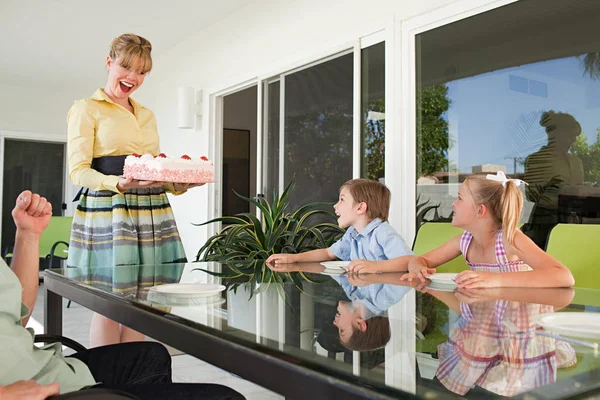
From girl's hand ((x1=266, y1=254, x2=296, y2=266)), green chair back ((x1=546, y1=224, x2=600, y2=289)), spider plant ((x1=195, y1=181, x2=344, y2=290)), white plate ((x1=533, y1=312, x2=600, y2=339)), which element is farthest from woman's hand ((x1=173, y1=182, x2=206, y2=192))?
white plate ((x1=533, y1=312, x2=600, y2=339))

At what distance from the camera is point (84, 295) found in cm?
142

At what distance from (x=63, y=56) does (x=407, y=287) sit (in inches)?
253

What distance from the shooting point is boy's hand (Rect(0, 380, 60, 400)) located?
2.46 ft

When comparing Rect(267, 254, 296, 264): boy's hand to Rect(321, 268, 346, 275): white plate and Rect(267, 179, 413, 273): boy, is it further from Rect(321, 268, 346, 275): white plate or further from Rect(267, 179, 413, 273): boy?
Rect(321, 268, 346, 275): white plate

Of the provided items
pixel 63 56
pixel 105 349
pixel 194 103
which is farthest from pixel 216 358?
pixel 63 56

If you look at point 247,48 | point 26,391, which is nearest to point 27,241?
point 26,391

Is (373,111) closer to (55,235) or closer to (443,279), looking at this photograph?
(443,279)

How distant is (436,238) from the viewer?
2.61 m

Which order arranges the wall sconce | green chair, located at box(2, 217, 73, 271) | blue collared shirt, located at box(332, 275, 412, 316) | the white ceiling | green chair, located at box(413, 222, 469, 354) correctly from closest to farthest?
1. blue collared shirt, located at box(332, 275, 412, 316)
2. green chair, located at box(413, 222, 469, 354)
3. the white ceiling
4. the wall sconce
5. green chair, located at box(2, 217, 73, 271)

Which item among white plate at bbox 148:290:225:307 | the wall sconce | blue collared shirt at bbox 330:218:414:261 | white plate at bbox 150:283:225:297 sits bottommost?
white plate at bbox 148:290:225:307

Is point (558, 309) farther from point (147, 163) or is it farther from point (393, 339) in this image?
point (147, 163)

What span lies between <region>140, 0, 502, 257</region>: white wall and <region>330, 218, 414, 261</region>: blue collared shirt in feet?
4.76

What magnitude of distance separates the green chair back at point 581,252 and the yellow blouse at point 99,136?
1579mm

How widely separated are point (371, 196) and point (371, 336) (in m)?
1.71
